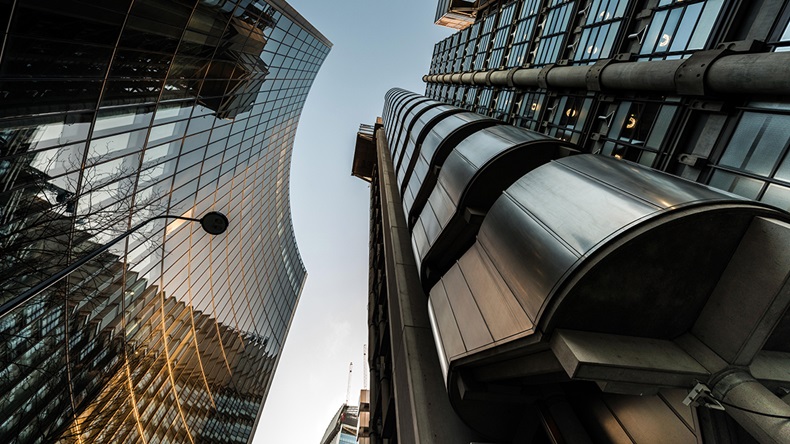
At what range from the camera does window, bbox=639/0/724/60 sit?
10234 millimetres

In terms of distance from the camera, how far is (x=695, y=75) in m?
9.20

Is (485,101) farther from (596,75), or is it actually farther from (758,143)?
(758,143)

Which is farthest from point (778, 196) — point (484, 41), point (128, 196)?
point (484, 41)

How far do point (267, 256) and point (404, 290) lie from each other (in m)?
36.1

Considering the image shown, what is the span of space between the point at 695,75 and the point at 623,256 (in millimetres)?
8513

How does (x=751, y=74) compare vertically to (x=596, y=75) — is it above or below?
below

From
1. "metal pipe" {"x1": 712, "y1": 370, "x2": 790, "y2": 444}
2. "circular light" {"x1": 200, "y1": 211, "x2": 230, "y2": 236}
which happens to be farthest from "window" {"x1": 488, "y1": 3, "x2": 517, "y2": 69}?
"metal pipe" {"x1": 712, "y1": 370, "x2": 790, "y2": 444}

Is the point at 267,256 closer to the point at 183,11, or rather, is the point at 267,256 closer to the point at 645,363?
the point at 183,11

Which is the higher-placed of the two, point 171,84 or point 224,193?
point 171,84

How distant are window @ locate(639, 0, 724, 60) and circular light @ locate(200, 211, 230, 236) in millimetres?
17269

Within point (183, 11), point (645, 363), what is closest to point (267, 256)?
point (183, 11)

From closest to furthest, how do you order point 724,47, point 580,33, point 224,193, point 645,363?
1. point 645,363
2. point 724,47
3. point 580,33
4. point 224,193

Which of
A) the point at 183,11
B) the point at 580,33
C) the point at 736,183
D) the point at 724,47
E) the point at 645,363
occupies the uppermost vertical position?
the point at 580,33

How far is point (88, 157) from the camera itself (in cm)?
1288
